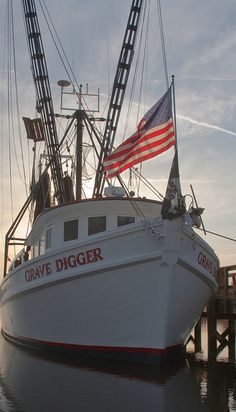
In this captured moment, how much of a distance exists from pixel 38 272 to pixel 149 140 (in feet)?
17.1

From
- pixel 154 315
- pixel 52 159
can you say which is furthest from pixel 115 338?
pixel 52 159

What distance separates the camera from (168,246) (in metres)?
11.7

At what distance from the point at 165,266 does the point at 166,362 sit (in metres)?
2.54

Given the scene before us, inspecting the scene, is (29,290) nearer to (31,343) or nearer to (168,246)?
(31,343)

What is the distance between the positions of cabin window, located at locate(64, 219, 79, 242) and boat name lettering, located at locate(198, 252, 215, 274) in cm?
366

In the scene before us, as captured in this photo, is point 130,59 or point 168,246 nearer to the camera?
point 168,246

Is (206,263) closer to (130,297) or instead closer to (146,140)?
(130,297)

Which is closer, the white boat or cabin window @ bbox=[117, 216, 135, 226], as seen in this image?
the white boat

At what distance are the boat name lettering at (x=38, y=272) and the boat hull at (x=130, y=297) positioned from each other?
0.66ft

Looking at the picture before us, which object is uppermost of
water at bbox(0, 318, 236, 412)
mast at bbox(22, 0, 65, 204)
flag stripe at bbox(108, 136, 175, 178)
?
mast at bbox(22, 0, 65, 204)

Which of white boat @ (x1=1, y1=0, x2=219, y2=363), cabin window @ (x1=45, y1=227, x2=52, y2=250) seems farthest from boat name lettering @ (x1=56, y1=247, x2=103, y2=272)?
cabin window @ (x1=45, y1=227, x2=52, y2=250)

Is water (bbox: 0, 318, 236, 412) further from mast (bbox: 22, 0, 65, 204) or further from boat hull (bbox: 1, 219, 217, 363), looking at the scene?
mast (bbox: 22, 0, 65, 204)

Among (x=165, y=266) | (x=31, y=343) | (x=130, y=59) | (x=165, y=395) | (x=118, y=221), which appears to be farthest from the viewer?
(x=130, y=59)

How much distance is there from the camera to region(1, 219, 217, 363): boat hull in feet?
38.4
